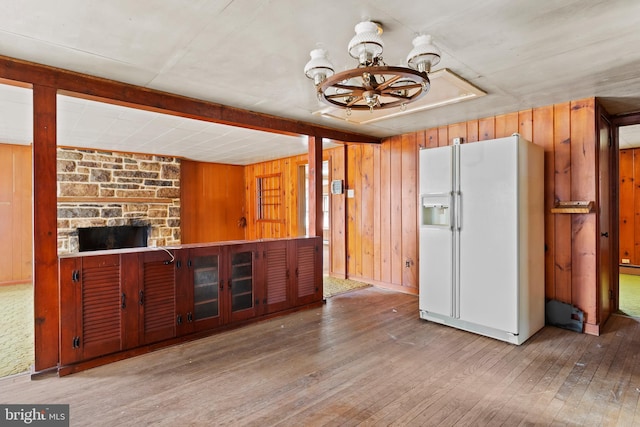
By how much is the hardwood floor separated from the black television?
384 centimetres

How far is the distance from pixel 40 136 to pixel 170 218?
4.31m

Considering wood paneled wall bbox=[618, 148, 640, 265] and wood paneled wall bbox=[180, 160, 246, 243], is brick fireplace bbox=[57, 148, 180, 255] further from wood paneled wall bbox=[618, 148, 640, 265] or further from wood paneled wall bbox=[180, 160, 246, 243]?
wood paneled wall bbox=[618, 148, 640, 265]

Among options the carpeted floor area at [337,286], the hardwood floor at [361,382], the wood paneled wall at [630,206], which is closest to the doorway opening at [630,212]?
the wood paneled wall at [630,206]

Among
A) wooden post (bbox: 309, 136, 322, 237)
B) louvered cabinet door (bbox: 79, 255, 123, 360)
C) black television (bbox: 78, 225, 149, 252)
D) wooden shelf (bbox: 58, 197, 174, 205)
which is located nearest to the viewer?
louvered cabinet door (bbox: 79, 255, 123, 360)

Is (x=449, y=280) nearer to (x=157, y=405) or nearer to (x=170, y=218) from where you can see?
(x=157, y=405)

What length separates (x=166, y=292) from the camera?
302 cm

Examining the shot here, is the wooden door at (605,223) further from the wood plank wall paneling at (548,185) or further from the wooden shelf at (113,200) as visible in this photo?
the wooden shelf at (113,200)

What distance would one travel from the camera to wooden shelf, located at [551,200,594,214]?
125 inches

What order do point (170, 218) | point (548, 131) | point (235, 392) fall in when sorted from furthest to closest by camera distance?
point (170, 218), point (548, 131), point (235, 392)

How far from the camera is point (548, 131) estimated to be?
352cm

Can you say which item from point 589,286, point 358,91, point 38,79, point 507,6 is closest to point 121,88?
point 38,79

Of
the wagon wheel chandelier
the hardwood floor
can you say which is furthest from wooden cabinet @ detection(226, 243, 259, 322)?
the wagon wheel chandelier

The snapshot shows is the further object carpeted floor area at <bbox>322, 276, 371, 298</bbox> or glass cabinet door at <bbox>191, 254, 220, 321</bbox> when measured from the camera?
carpeted floor area at <bbox>322, 276, 371, 298</bbox>

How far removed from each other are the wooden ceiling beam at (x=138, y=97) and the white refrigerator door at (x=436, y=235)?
1.52 m
